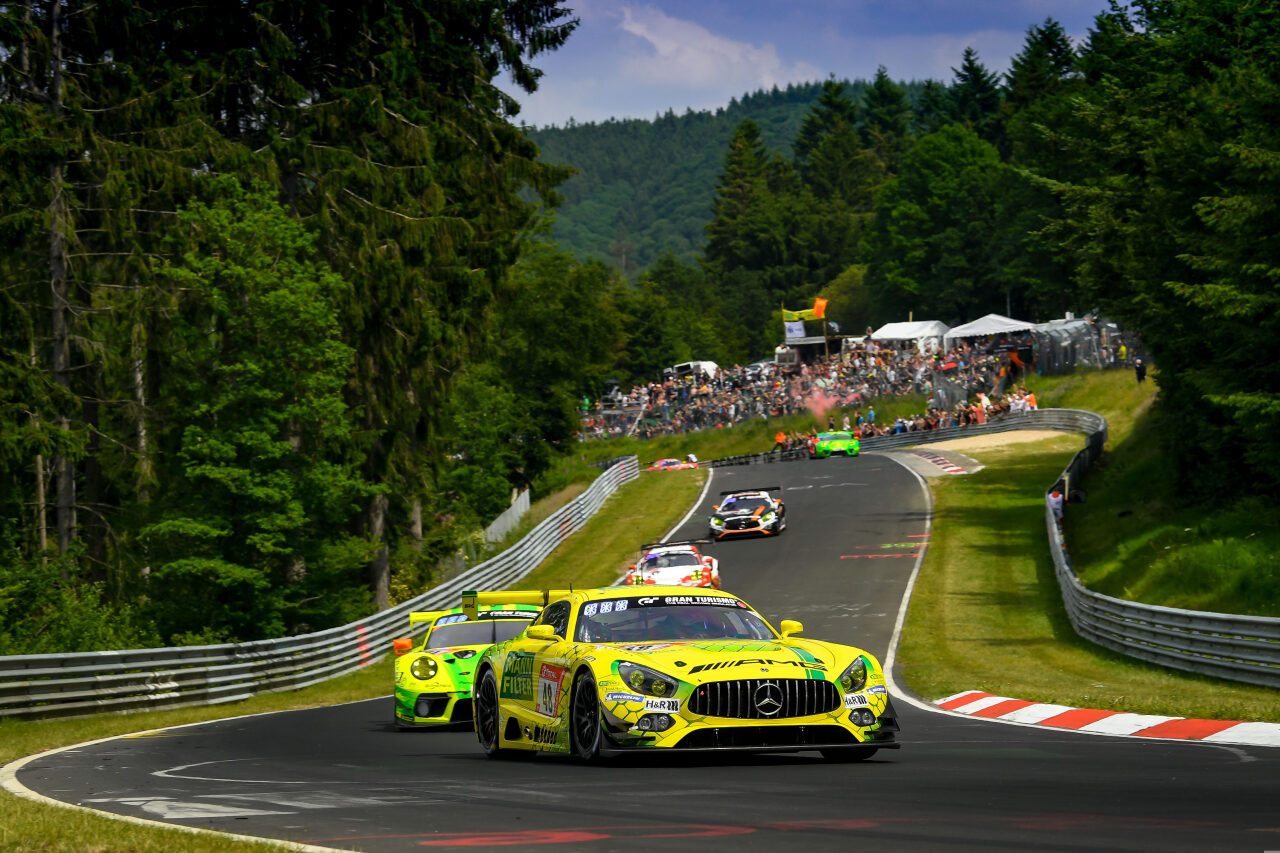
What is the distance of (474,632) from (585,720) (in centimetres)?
832

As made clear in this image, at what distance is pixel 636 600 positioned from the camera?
41.2 feet

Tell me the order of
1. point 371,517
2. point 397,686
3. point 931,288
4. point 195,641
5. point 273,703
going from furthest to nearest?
point 931,288, point 371,517, point 195,641, point 273,703, point 397,686

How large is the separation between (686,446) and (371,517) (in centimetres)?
5257

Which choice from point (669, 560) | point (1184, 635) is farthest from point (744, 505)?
point (1184, 635)

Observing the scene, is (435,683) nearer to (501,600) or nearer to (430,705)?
(430,705)

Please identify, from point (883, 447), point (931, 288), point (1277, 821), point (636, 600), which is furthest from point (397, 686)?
point (931, 288)

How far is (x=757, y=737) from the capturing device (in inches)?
428

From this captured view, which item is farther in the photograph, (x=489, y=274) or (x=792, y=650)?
(x=489, y=274)

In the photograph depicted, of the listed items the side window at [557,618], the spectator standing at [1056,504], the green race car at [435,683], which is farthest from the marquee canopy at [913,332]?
the side window at [557,618]

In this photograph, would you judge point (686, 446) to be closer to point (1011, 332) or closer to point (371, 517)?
point (1011, 332)

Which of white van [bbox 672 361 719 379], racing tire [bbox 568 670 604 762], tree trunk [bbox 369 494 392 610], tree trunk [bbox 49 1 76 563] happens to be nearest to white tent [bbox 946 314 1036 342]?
white van [bbox 672 361 719 379]

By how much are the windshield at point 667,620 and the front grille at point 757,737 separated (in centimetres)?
118

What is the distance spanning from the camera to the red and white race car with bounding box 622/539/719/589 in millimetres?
35531

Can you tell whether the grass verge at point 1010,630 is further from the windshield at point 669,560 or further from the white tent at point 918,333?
the white tent at point 918,333
